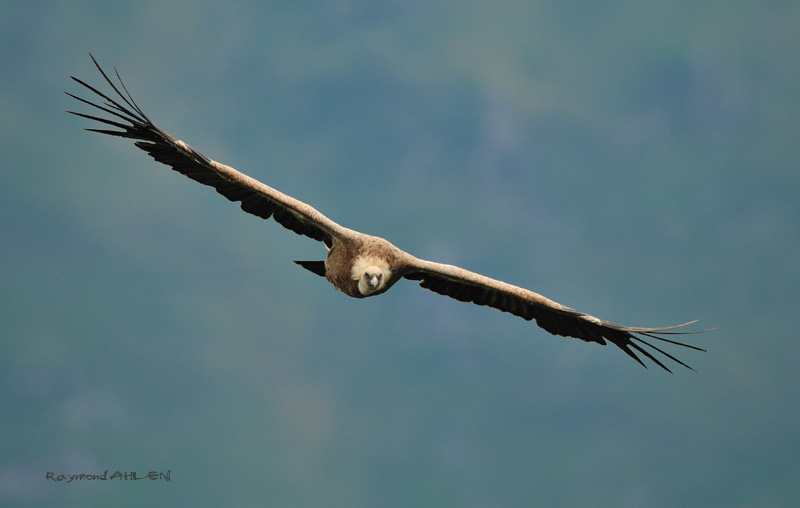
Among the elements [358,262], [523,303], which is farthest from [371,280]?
[523,303]

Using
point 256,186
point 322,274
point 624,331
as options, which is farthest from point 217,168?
point 624,331

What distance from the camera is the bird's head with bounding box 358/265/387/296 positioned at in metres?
10.9

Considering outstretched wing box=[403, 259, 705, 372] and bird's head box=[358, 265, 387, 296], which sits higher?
outstretched wing box=[403, 259, 705, 372]

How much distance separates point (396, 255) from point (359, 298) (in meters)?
0.81

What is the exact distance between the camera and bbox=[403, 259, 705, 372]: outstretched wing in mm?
12177

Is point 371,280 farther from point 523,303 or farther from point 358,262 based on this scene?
point 523,303

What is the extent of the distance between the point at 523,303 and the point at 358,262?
3014mm

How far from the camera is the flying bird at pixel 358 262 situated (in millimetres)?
10805

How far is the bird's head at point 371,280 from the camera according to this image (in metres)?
10.9

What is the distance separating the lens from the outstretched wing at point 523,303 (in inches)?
479

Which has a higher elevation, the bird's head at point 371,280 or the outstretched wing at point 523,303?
the outstretched wing at point 523,303

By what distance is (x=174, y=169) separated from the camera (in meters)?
11.2

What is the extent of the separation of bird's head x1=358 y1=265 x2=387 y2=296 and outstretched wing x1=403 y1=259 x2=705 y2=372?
0.91 metres

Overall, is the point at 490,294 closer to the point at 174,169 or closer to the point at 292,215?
the point at 292,215
